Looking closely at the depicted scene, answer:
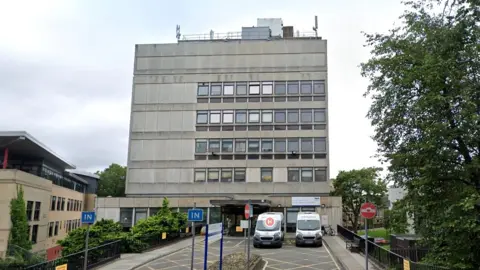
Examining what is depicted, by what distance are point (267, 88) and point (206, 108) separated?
24.5 ft

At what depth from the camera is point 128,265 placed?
800 inches

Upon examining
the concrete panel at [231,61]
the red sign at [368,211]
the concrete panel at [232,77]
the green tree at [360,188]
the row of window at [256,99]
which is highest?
the concrete panel at [231,61]

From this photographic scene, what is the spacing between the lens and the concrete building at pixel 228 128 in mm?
46938

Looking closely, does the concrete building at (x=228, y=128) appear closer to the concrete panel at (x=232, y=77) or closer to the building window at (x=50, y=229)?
the concrete panel at (x=232, y=77)

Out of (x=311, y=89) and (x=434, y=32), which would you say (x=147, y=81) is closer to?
(x=311, y=89)

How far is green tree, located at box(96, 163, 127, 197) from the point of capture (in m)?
84.4

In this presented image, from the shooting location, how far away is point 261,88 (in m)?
49.8

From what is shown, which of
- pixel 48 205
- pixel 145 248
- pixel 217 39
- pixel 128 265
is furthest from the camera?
pixel 217 39

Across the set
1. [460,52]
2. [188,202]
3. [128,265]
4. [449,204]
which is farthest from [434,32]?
[188,202]

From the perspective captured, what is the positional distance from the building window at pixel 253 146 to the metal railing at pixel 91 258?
87.7 ft

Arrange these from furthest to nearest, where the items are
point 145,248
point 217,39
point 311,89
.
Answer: point 217,39 → point 311,89 → point 145,248

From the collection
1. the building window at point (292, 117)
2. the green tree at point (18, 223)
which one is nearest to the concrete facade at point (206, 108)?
the building window at point (292, 117)

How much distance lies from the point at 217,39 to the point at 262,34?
228 inches

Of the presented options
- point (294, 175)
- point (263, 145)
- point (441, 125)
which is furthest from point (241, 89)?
point (441, 125)
